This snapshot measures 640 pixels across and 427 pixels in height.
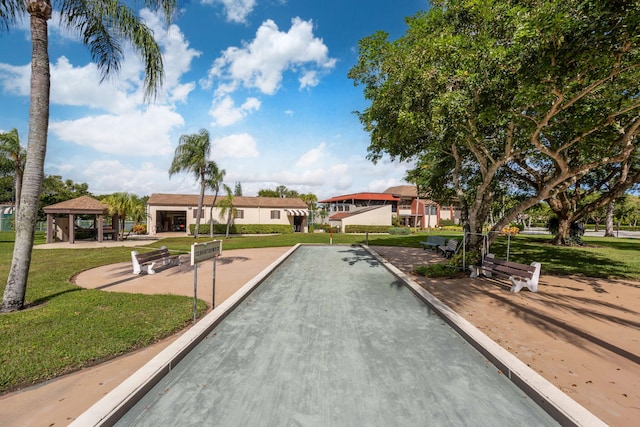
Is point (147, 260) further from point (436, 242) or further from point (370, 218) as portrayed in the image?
point (370, 218)

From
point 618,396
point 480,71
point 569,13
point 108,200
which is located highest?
point 569,13

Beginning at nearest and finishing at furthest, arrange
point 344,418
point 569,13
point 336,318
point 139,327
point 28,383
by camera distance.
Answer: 1. point 344,418
2. point 28,383
3. point 139,327
4. point 336,318
5. point 569,13

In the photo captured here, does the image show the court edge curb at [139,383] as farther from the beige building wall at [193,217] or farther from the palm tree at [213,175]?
the beige building wall at [193,217]

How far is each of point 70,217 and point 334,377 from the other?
28.2 meters

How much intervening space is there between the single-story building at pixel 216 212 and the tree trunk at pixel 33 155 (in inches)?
1098

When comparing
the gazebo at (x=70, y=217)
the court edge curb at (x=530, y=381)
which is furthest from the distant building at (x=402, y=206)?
the court edge curb at (x=530, y=381)

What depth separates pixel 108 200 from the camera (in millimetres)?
25125

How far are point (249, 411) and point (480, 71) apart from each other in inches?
358

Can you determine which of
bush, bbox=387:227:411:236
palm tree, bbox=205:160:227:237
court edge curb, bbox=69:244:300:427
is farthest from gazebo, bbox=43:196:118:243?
bush, bbox=387:227:411:236

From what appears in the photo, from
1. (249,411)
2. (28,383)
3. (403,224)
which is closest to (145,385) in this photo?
(249,411)

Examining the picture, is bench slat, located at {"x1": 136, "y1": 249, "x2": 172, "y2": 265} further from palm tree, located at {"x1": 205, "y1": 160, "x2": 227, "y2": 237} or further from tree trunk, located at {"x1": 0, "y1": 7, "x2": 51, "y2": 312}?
palm tree, located at {"x1": 205, "y1": 160, "x2": 227, "y2": 237}

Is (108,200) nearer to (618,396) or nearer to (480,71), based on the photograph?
(480,71)

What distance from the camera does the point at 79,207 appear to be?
22.7m

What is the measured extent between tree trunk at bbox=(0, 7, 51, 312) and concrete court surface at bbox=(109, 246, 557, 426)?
481 cm
